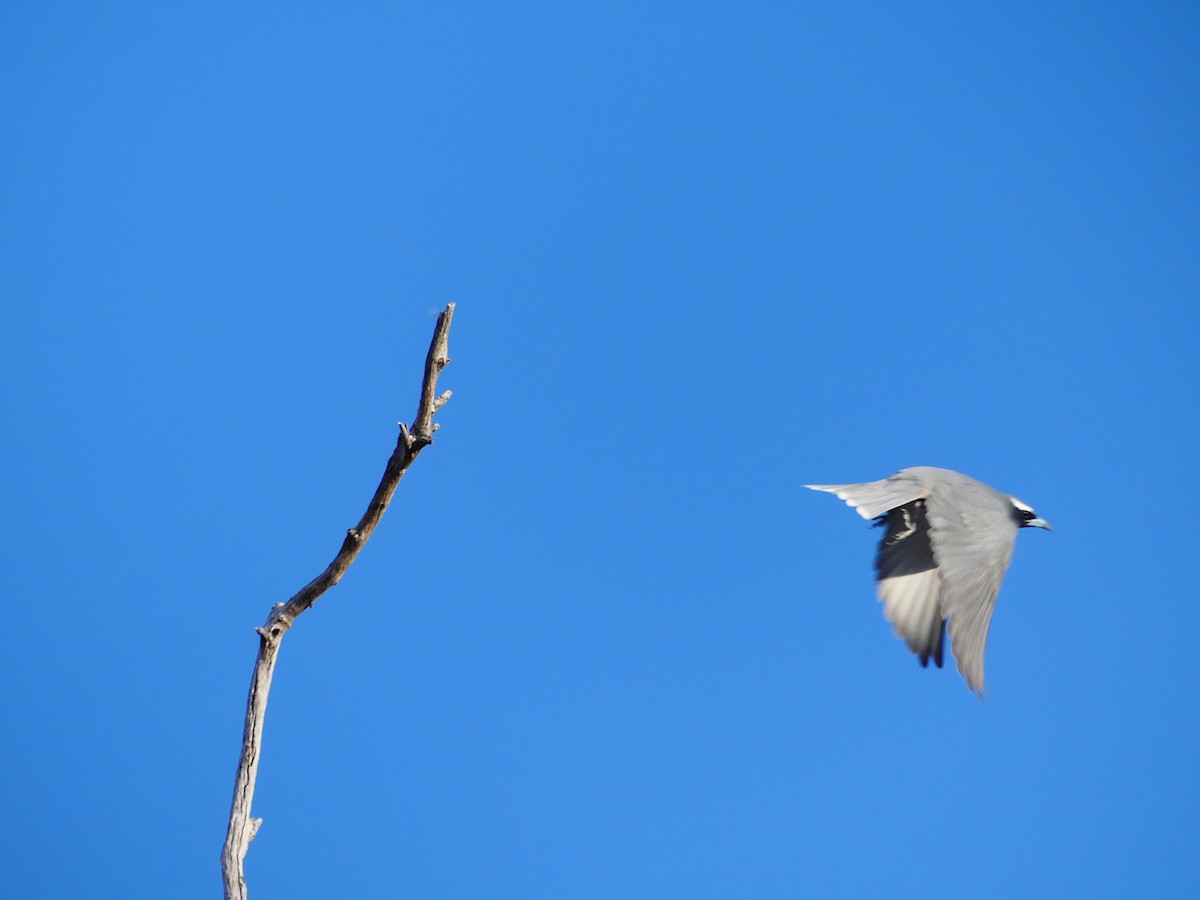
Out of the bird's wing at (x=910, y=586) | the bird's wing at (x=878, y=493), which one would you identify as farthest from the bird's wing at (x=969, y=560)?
the bird's wing at (x=910, y=586)

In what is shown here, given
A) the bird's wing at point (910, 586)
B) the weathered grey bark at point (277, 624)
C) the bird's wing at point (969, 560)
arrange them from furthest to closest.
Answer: the bird's wing at point (910, 586) → the bird's wing at point (969, 560) → the weathered grey bark at point (277, 624)

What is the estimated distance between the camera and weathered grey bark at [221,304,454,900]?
4758 mm

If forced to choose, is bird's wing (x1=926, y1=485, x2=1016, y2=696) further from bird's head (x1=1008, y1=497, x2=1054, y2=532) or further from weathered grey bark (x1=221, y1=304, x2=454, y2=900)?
weathered grey bark (x1=221, y1=304, x2=454, y2=900)

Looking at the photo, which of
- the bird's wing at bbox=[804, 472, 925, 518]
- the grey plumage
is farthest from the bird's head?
the bird's wing at bbox=[804, 472, 925, 518]

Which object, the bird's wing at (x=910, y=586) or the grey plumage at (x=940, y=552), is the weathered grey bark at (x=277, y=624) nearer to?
the grey plumage at (x=940, y=552)

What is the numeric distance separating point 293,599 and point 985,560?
4.21 m

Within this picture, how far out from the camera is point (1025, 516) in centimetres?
746

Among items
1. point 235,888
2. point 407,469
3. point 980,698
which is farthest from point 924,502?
point 235,888

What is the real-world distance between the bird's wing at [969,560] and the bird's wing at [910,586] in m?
0.39

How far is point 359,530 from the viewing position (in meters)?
4.96

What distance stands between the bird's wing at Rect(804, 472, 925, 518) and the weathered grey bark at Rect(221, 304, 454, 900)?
9.66 feet

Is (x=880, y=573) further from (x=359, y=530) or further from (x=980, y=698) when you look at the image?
(x=359, y=530)

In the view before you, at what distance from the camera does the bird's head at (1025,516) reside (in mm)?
7211

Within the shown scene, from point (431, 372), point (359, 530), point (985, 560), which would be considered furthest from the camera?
point (985, 560)
